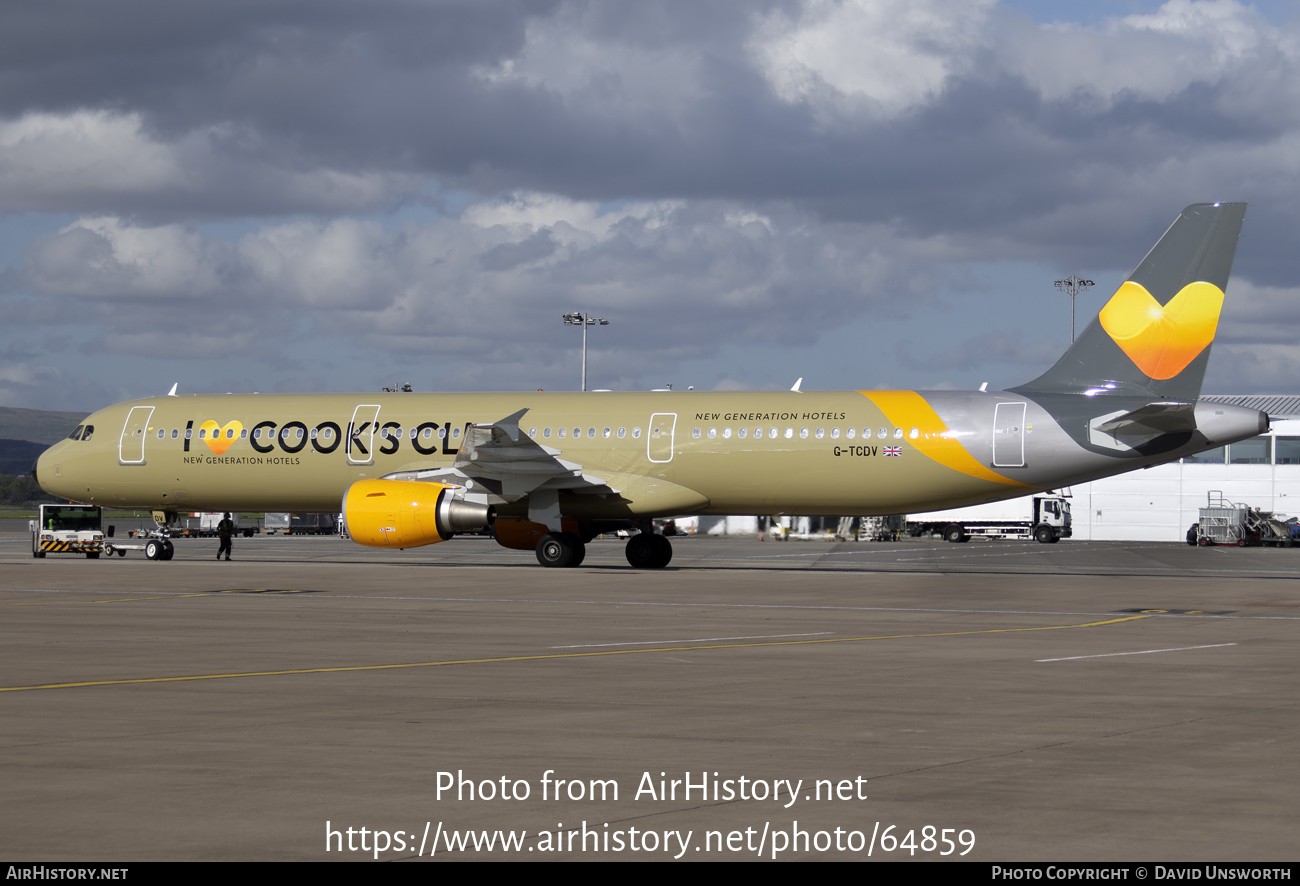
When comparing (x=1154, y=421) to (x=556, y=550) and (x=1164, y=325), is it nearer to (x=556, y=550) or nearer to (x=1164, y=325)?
(x=1164, y=325)

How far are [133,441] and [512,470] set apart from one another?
1298 centimetres

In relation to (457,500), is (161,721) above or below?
below

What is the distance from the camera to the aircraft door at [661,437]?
115 ft

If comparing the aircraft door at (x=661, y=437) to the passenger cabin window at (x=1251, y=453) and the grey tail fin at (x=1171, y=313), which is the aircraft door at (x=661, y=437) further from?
the passenger cabin window at (x=1251, y=453)

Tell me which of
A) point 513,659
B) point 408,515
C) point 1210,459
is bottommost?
point 513,659

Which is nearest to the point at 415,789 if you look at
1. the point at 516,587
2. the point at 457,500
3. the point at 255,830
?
the point at 255,830

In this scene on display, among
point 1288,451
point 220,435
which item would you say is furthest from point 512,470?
point 1288,451

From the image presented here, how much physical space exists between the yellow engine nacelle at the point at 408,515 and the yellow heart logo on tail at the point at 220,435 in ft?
22.2

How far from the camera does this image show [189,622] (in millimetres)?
19422

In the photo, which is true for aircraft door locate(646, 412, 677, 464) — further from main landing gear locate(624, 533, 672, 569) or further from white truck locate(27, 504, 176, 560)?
white truck locate(27, 504, 176, 560)

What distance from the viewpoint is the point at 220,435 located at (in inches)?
1529

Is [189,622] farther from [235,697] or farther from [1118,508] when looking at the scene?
[1118,508]

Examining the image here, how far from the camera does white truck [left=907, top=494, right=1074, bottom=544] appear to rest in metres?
78.2

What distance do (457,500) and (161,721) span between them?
23.6 metres
